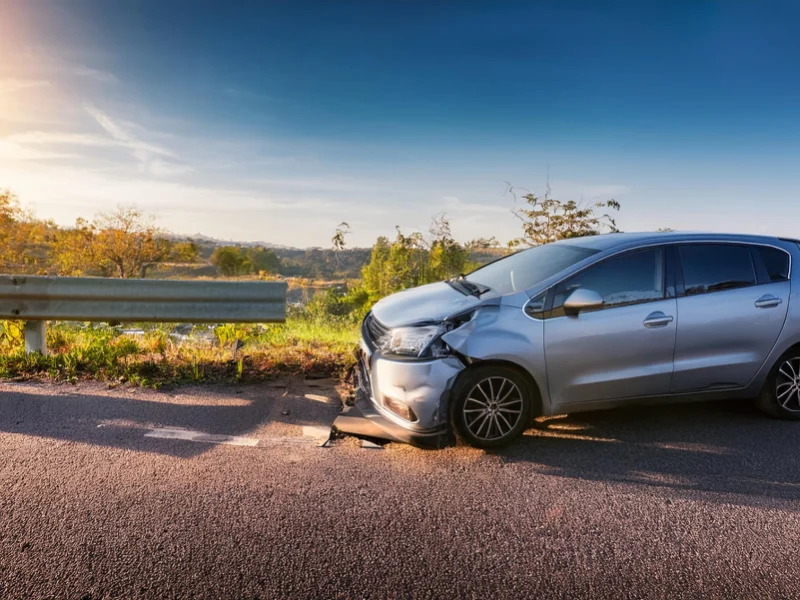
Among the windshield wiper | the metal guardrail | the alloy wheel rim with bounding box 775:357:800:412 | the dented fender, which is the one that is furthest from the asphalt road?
the metal guardrail

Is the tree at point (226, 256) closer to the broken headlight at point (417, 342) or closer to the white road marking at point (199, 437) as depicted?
the white road marking at point (199, 437)

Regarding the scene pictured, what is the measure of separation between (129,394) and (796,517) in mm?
5373

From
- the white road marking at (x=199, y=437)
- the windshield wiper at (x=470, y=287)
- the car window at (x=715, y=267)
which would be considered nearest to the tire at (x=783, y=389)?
the car window at (x=715, y=267)

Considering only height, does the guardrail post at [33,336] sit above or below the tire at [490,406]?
above

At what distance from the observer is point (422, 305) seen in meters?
4.55

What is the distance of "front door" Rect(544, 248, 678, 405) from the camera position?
4.13 meters

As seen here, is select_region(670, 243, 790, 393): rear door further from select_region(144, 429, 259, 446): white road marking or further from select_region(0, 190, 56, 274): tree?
select_region(0, 190, 56, 274): tree

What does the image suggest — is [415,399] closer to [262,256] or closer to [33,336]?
[33,336]

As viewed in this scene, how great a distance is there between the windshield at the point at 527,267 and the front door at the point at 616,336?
0.30 metres

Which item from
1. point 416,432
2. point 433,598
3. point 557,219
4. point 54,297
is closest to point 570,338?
point 416,432

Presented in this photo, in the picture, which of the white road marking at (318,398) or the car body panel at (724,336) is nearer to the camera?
the car body panel at (724,336)

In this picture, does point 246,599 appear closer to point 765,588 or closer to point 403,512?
point 403,512

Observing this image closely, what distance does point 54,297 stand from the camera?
5.84 metres

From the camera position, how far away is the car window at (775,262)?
477 centimetres
